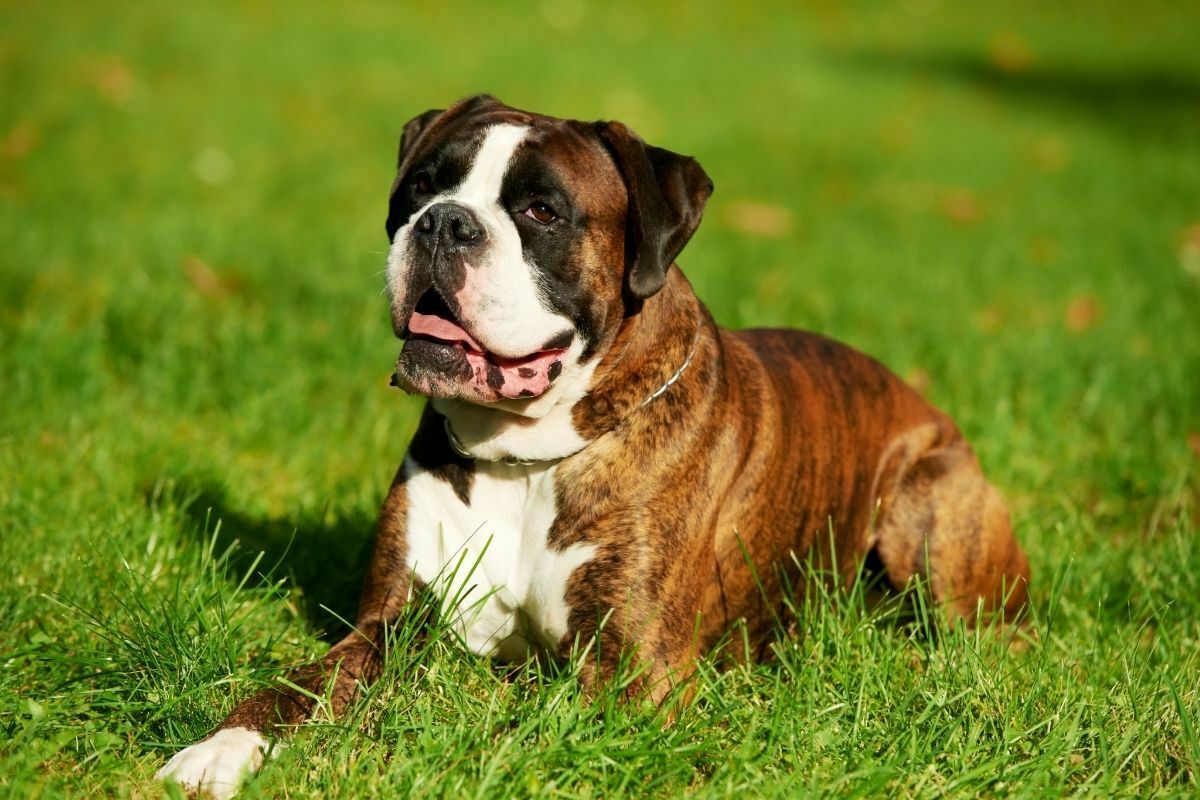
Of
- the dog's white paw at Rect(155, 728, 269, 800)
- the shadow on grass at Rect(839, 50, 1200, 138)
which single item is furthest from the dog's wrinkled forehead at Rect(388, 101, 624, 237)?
the shadow on grass at Rect(839, 50, 1200, 138)

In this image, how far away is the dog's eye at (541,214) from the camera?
322 cm

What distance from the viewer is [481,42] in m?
13.8

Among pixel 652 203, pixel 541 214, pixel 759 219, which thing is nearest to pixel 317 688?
pixel 541 214

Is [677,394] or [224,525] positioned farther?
[224,525]

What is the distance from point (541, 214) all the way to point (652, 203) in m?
0.28

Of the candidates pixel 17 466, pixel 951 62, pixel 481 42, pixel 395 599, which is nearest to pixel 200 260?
pixel 17 466

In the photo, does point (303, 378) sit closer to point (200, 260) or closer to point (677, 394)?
point (200, 260)

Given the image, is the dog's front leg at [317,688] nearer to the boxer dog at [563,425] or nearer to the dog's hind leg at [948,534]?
the boxer dog at [563,425]

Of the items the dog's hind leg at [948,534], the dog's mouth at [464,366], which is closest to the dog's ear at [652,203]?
the dog's mouth at [464,366]

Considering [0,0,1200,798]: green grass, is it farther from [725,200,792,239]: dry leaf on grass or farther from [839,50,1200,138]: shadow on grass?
[839,50,1200,138]: shadow on grass

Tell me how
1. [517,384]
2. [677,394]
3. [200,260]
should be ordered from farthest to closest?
[200,260]
[677,394]
[517,384]

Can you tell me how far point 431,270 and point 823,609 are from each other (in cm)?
130

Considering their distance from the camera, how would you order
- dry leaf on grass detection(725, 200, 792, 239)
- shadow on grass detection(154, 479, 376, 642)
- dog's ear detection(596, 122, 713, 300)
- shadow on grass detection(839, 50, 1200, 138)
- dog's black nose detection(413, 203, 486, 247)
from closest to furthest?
dog's black nose detection(413, 203, 486, 247) < dog's ear detection(596, 122, 713, 300) < shadow on grass detection(154, 479, 376, 642) < dry leaf on grass detection(725, 200, 792, 239) < shadow on grass detection(839, 50, 1200, 138)

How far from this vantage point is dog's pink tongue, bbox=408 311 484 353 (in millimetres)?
3174
